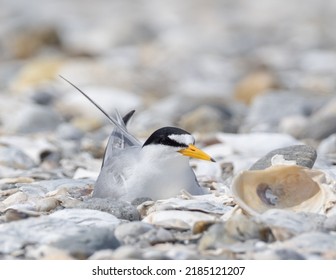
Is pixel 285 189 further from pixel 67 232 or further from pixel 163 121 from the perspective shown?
pixel 163 121

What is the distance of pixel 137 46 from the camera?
19078 mm

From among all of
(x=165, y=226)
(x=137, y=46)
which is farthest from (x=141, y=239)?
(x=137, y=46)

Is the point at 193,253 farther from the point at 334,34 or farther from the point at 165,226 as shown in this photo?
the point at 334,34

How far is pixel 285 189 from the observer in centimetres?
467

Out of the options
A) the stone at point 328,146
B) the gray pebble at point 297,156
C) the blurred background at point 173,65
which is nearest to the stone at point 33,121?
the blurred background at point 173,65

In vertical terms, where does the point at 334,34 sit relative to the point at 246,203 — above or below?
above

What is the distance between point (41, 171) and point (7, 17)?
18.5 meters

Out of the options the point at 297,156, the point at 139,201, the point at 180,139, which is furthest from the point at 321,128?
the point at 139,201

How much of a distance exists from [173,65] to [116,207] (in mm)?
11585

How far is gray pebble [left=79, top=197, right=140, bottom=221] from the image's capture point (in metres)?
4.59

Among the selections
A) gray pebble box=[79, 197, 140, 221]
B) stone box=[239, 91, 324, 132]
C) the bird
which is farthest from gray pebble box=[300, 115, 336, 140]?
gray pebble box=[79, 197, 140, 221]

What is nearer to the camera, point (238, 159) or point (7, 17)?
point (238, 159)

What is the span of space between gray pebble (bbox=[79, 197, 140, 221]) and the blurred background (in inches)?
149
